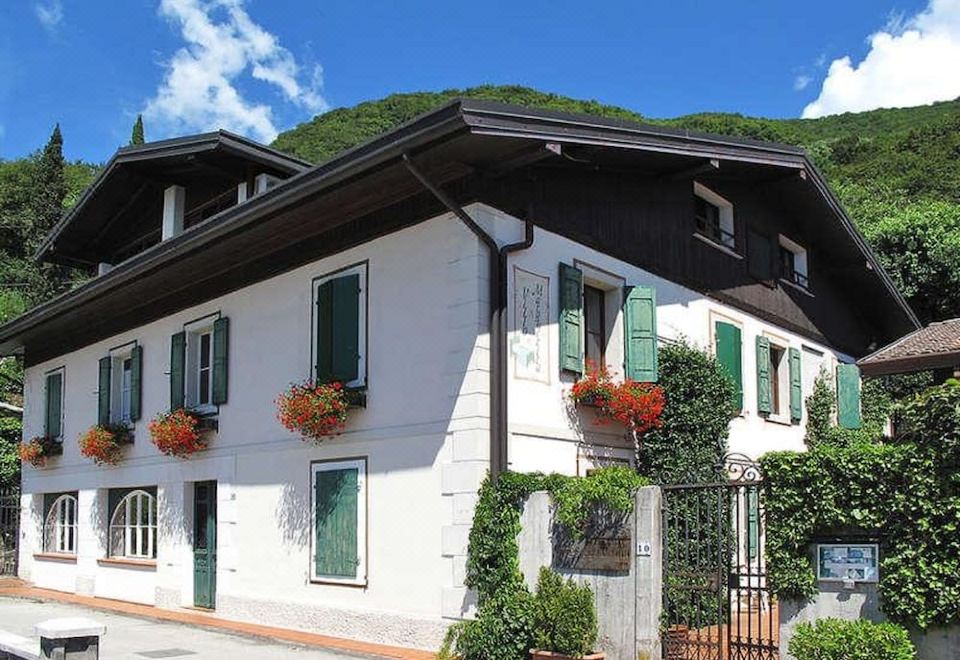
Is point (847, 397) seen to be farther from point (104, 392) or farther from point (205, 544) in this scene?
point (104, 392)

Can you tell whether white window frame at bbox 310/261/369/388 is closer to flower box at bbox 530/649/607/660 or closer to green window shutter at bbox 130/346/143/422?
flower box at bbox 530/649/607/660

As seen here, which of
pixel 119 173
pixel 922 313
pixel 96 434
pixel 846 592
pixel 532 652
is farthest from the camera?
pixel 922 313

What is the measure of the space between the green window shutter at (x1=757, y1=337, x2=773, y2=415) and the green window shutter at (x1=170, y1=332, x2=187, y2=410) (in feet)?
28.8

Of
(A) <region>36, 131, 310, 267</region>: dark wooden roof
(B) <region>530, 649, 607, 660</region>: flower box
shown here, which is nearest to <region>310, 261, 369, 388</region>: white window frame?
(B) <region>530, 649, 607, 660</region>: flower box

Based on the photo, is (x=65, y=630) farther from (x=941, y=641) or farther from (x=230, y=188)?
(x=230, y=188)

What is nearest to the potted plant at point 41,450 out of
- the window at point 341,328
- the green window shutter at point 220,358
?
the green window shutter at point 220,358

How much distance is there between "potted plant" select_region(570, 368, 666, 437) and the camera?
37.9 ft

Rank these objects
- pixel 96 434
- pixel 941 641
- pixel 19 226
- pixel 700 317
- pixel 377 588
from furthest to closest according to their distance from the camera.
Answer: pixel 19 226, pixel 96 434, pixel 700 317, pixel 377 588, pixel 941 641

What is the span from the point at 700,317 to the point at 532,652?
6439 mm

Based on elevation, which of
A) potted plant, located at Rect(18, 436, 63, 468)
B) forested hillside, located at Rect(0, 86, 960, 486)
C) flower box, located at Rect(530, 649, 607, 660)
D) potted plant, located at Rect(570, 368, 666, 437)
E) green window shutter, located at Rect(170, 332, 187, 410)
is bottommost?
flower box, located at Rect(530, 649, 607, 660)

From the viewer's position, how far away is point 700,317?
14484 millimetres

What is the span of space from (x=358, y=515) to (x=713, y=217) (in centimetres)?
727

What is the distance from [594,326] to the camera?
1277 cm

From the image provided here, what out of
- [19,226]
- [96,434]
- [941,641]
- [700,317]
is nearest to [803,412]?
[700,317]
